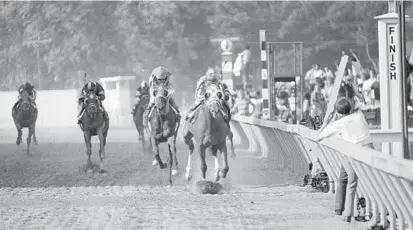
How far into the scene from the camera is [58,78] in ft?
161

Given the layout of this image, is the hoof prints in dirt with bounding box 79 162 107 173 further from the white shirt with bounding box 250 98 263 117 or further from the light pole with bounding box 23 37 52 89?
the light pole with bounding box 23 37 52 89

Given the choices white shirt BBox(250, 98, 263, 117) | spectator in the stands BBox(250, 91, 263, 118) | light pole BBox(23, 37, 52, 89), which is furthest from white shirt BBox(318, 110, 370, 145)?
light pole BBox(23, 37, 52, 89)

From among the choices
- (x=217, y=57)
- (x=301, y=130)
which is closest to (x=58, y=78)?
(x=217, y=57)

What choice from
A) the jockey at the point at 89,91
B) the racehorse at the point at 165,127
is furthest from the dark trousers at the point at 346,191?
the jockey at the point at 89,91

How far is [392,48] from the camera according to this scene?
1412 cm

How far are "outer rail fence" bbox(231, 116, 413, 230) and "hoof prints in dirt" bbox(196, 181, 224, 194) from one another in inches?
52.7

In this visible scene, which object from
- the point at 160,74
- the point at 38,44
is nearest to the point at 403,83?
the point at 160,74

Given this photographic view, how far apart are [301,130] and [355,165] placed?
4.46 meters

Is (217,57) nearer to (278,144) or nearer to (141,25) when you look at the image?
(141,25)

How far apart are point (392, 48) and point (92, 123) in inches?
273

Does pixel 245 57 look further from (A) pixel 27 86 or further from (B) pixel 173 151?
(B) pixel 173 151

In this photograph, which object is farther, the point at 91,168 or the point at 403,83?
the point at 91,168

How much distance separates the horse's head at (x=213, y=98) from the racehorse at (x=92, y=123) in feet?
11.8

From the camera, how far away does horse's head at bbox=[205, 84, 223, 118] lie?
51.2ft
